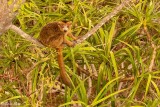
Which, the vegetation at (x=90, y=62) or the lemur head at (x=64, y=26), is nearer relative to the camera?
the lemur head at (x=64, y=26)

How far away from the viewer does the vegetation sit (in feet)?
7.57

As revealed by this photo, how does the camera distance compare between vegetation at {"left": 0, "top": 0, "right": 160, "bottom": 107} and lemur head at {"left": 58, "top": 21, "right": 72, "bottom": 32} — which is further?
vegetation at {"left": 0, "top": 0, "right": 160, "bottom": 107}

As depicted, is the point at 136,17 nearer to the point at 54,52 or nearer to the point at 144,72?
the point at 144,72

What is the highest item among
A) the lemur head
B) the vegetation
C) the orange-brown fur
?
the lemur head

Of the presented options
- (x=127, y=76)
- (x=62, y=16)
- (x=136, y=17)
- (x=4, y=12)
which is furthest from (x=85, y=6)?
(x=4, y=12)

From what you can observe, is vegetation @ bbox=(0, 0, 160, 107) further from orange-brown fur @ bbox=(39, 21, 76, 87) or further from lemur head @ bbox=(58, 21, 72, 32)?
lemur head @ bbox=(58, 21, 72, 32)

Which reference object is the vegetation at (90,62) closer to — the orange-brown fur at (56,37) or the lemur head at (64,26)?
the orange-brown fur at (56,37)

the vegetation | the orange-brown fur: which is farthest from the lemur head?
the vegetation

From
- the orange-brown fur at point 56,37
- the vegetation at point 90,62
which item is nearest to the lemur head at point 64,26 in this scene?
the orange-brown fur at point 56,37

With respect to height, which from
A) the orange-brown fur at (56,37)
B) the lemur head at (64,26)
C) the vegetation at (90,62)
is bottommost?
the vegetation at (90,62)

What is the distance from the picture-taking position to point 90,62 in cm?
260

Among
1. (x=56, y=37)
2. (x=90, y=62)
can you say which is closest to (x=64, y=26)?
(x=56, y=37)

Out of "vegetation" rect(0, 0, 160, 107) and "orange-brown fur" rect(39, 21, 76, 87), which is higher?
"orange-brown fur" rect(39, 21, 76, 87)

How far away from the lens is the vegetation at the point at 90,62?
7.57 feet
